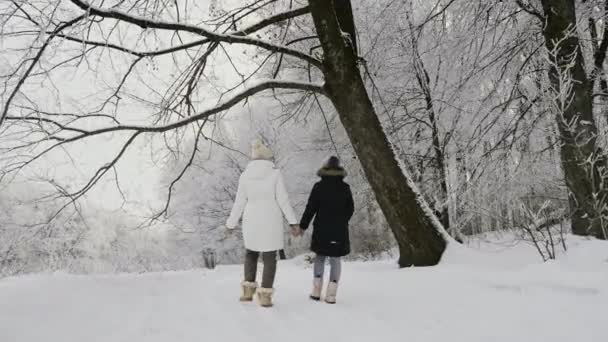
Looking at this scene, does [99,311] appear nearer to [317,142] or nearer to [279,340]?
[279,340]

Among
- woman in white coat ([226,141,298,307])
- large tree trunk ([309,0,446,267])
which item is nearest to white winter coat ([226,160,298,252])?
woman in white coat ([226,141,298,307])

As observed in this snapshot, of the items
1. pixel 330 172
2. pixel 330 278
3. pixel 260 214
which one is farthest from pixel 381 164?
pixel 260 214

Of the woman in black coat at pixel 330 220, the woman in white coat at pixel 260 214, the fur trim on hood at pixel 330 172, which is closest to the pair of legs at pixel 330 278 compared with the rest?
the woman in black coat at pixel 330 220

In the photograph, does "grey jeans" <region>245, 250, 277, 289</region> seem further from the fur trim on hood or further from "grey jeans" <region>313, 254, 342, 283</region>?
the fur trim on hood

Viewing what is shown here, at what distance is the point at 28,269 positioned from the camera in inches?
653

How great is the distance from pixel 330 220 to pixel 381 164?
128cm

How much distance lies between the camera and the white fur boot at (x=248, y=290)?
4496mm

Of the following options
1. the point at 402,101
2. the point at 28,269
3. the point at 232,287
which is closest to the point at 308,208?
the point at 232,287

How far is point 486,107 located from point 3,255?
15626 millimetres

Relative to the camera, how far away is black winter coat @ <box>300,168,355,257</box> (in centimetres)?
459

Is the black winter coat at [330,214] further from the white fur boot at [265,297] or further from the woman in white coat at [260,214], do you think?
the white fur boot at [265,297]

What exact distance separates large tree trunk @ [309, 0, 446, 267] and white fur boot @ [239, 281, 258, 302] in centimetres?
201

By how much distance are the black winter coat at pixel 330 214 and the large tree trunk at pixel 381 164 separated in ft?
3.07

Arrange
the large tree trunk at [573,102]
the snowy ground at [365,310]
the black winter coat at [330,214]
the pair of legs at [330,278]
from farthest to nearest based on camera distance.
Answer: the large tree trunk at [573,102], the black winter coat at [330,214], the pair of legs at [330,278], the snowy ground at [365,310]
